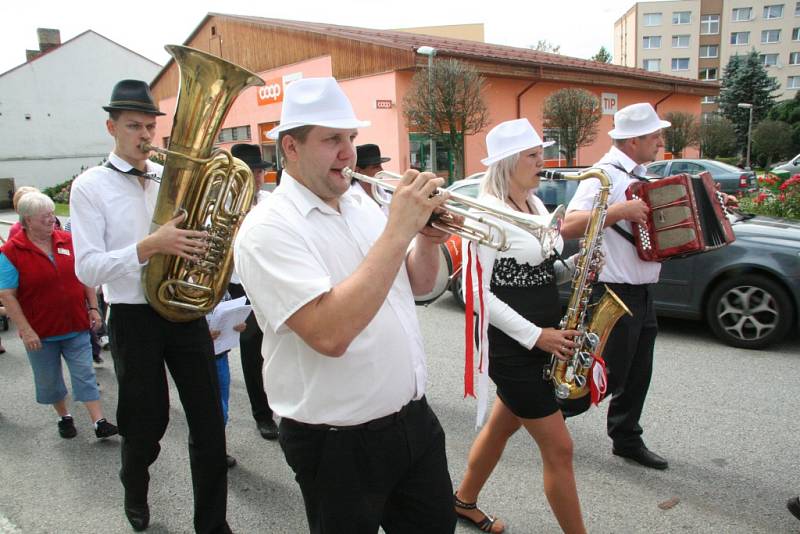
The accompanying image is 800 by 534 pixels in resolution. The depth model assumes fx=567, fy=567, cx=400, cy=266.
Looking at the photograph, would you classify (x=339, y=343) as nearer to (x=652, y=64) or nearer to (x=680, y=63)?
(x=652, y=64)

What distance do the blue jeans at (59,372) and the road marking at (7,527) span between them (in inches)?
43.2

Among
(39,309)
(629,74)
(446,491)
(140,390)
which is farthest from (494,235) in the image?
(629,74)

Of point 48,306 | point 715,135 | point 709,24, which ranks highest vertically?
point 709,24

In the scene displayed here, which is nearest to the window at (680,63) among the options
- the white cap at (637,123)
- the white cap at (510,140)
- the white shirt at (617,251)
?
the white cap at (637,123)

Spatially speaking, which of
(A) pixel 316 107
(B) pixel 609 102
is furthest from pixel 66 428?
(B) pixel 609 102

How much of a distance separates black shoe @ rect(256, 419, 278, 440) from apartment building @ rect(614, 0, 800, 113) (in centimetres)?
6430

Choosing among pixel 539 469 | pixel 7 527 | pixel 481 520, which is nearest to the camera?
pixel 481 520

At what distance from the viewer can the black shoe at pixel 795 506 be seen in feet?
8.83

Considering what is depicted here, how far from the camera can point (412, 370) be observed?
176 cm

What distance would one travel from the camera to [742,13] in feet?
190

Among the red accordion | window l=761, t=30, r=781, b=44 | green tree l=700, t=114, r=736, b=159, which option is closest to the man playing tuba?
the red accordion

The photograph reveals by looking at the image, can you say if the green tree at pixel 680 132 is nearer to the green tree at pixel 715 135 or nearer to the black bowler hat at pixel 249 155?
the green tree at pixel 715 135

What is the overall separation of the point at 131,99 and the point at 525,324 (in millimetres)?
2108

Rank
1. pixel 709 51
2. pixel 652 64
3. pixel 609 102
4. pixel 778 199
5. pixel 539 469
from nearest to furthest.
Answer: pixel 539 469 < pixel 778 199 < pixel 609 102 < pixel 652 64 < pixel 709 51
